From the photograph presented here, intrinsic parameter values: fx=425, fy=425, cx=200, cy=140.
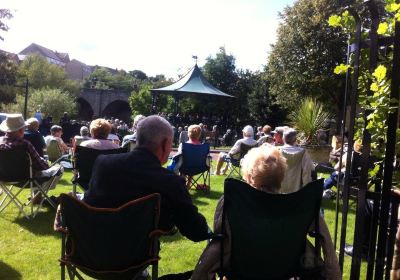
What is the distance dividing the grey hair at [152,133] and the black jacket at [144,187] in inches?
2.8

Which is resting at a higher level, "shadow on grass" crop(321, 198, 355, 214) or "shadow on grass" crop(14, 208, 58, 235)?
"shadow on grass" crop(321, 198, 355, 214)

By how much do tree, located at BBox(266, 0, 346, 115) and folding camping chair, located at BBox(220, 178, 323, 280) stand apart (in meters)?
21.3

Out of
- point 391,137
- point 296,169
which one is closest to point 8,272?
point 391,137

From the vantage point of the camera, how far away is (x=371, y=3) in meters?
2.69

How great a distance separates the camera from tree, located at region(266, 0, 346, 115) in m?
23.8

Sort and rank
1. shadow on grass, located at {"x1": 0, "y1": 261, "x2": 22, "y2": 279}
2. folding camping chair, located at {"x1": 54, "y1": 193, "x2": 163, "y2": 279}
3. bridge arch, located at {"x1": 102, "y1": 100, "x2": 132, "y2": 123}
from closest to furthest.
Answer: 1. folding camping chair, located at {"x1": 54, "y1": 193, "x2": 163, "y2": 279}
2. shadow on grass, located at {"x1": 0, "y1": 261, "x2": 22, "y2": 279}
3. bridge arch, located at {"x1": 102, "y1": 100, "x2": 132, "y2": 123}

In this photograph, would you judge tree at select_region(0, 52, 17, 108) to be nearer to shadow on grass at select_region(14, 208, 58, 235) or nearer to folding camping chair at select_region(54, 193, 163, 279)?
shadow on grass at select_region(14, 208, 58, 235)

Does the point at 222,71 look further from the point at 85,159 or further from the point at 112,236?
the point at 112,236

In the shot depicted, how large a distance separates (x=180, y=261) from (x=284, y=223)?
205 centimetres

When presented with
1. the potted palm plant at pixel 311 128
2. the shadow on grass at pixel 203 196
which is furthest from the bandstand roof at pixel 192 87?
the shadow on grass at pixel 203 196

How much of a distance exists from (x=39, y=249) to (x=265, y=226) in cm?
297

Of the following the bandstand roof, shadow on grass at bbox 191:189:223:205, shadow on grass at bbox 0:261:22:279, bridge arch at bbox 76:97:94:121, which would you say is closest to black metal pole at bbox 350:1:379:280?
shadow on grass at bbox 0:261:22:279

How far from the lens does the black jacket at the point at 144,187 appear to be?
8.63ft

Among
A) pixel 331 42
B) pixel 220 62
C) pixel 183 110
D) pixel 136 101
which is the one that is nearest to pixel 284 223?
pixel 331 42
